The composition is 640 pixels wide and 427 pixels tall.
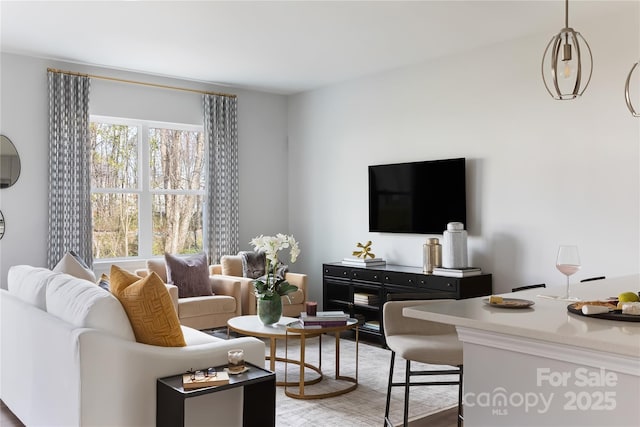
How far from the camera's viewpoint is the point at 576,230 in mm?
4719

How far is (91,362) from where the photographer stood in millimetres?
2658

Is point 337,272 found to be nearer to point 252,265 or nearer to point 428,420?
point 252,265

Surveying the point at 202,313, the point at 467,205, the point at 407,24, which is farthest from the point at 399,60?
the point at 202,313

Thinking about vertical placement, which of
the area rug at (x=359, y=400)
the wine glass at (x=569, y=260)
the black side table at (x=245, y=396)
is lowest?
the area rug at (x=359, y=400)

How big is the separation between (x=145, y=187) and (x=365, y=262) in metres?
2.49

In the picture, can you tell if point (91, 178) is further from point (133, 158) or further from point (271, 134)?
point (271, 134)

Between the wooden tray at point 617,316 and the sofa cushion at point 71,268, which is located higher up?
the wooden tray at point 617,316

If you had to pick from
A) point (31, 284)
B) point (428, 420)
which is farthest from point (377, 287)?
point (31, 284)

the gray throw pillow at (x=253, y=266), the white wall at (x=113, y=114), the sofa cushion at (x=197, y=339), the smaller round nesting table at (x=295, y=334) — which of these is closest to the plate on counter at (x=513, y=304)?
the sofa cushion at (x=197, y=339)

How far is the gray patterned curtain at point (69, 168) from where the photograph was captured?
5680 mm

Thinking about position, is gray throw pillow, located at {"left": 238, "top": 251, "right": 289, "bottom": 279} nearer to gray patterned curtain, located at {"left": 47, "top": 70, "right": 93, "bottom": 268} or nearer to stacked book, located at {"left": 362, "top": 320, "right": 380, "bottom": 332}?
stacked book, located at {"left": 362, "top": 320, "right": 380, "bottom": 332}

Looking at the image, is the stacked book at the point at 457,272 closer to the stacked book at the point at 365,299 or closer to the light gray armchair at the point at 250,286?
the stacked book at the point at 365,299

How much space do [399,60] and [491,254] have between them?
204 cm

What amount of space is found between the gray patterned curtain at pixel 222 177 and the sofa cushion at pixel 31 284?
9.57 ft
